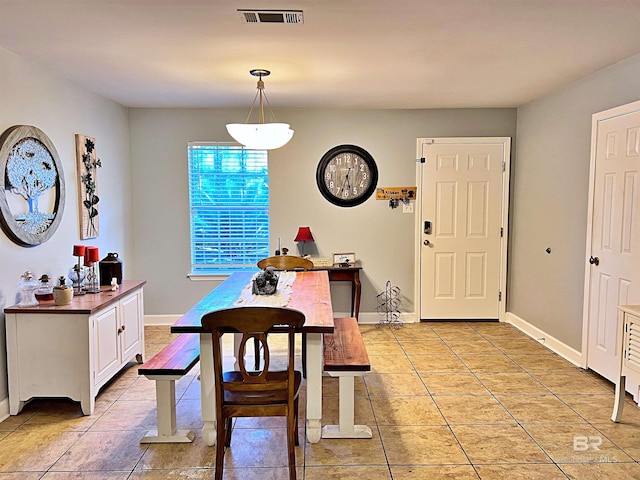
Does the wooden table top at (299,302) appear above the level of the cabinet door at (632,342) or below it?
above

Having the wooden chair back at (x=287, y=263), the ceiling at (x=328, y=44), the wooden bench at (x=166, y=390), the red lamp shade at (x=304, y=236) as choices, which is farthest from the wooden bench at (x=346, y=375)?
the red lamp shade at (x=304, y=236)

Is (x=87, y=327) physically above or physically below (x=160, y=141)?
below

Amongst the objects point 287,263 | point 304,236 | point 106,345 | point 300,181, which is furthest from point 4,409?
point 300,181

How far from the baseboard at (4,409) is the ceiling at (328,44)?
7.24 ft

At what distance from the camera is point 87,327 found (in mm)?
3080

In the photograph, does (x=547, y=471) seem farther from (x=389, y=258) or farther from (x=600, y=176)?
(x=389, y=258)

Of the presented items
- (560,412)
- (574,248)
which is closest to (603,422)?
(560,412)

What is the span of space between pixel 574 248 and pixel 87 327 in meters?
3.76

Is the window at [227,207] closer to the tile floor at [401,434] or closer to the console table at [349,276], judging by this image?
the console table at [349,276]

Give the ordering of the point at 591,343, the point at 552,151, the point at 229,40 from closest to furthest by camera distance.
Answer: the point at 229,40, the point at 591,343, the point at 552,151

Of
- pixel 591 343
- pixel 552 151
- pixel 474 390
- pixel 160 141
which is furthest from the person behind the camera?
pixel 160 141

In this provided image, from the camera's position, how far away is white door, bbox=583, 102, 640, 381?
334cm

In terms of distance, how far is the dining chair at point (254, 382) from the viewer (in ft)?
7.16
